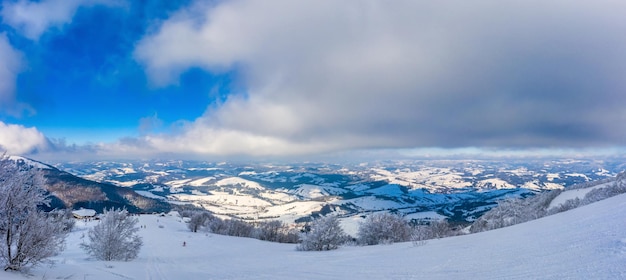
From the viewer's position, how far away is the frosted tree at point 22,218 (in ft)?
35.9

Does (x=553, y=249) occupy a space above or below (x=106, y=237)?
above

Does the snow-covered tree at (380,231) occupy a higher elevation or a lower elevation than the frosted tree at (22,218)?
lower

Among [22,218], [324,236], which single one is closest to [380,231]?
[324,236]

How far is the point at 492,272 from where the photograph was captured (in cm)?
742

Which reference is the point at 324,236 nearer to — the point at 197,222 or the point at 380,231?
the point at 380,231

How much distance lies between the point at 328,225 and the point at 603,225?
3071cm

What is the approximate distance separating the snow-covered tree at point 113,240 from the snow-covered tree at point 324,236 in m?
18.8

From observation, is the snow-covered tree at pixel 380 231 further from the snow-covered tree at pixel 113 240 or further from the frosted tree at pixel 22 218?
the frosted tree at pixel 22 218

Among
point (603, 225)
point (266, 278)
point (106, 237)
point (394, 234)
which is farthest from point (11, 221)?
point (394, 234)

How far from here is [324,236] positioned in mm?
36281

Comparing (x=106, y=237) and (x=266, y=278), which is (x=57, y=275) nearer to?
(x=266, y=278)

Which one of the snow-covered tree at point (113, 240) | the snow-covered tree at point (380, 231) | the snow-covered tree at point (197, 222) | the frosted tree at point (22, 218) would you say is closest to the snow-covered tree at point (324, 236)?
the snow-covered tree at point (380, 231)

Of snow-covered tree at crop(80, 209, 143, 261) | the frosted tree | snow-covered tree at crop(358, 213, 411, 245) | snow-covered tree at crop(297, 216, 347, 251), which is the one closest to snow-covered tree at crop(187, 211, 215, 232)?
snow-covered tree at crop(80, 209, 143, 261)

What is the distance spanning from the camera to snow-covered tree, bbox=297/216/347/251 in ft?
119
